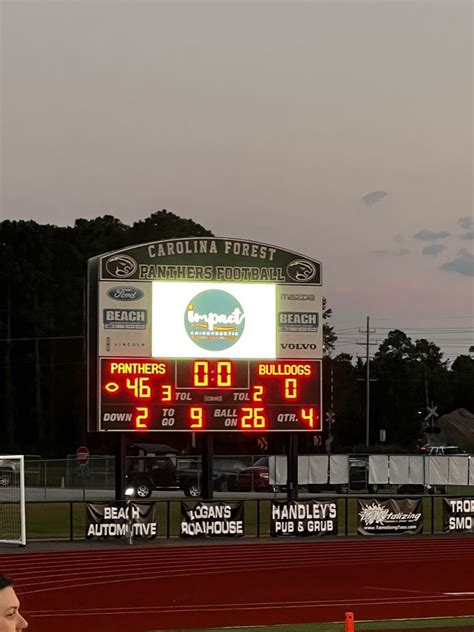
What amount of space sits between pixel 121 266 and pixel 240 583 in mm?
10193

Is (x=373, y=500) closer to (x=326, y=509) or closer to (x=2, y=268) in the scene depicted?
(x=326, y=509)

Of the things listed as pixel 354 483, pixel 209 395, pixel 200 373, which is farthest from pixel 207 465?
pixel 354 483

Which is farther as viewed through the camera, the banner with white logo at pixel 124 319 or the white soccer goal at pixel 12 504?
the banner with white logo at pixel 124 319

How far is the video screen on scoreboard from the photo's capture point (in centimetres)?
A: 3119

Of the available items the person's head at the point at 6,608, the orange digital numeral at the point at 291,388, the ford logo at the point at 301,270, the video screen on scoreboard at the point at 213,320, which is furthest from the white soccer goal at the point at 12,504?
the person's head at the point at 6,608

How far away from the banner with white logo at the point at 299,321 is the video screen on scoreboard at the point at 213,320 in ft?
0.78

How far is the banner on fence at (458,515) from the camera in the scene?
34.6 m

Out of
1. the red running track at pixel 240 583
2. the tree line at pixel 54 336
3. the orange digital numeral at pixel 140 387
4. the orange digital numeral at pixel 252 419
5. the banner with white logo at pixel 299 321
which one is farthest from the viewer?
the tree line at pixel 54 336

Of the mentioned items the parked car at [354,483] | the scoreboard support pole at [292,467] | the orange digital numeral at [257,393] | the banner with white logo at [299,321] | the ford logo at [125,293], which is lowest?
the parked car at [354,483]

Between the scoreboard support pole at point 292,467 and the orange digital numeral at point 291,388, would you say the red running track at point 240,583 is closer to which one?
the scoreboard support pole at point 292,467

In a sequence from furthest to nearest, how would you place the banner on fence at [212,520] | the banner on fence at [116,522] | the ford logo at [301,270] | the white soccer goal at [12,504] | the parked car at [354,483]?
1. the parked car at [354,483]
2. the ford logo at [301,270]
3. the banner on fence at [212,520]
4. the banner on fence at [116,522]
5. the white soccer goal at [12,504]

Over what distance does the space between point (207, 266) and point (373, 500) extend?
282 inches

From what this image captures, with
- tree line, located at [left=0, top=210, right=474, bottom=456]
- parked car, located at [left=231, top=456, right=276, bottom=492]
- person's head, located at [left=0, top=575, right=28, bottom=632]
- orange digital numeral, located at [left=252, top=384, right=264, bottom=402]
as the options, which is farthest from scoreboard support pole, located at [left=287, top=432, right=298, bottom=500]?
tree line, located at [left=0, top=210, right=474, bottom=456]

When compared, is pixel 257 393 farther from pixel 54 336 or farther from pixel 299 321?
pixel 54 336
